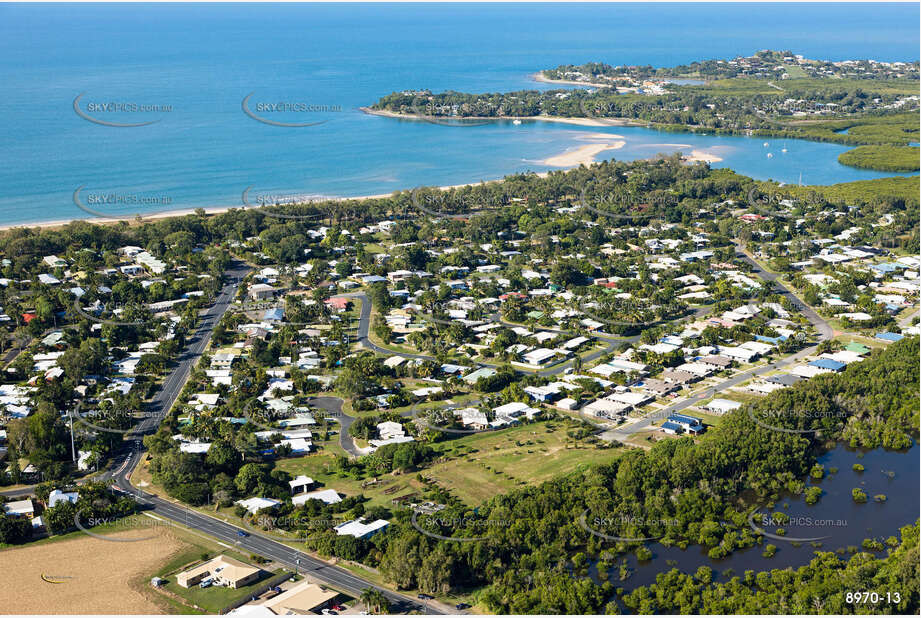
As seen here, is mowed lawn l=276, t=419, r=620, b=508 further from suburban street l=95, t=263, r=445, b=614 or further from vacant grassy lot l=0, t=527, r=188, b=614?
vacant grassy lot l=0, t=527, r=188, b=614

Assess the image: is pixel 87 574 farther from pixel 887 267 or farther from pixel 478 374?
pixel 887 267

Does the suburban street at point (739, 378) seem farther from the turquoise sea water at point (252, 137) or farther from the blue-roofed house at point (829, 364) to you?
the turquoise sea water at point (252, 137)

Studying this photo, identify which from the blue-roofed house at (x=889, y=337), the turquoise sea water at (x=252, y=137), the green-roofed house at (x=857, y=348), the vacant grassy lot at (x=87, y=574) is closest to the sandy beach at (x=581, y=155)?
the turquoise sea water at (x=252, y=137)

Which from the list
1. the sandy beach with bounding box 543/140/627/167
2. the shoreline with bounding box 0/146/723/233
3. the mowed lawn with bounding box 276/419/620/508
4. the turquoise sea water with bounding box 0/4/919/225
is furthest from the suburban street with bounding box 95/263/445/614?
the sandy beach with bounding box 543/140/627/167

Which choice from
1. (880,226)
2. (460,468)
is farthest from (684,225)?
(460,468)

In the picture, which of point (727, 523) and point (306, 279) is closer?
point (727, 523)

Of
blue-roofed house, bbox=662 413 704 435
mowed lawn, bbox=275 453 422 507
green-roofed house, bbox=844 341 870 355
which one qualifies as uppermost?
green-roofed house, bbox=844 341 870 355

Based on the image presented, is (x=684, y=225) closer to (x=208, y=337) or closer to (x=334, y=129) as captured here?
(x=208, y=337)
